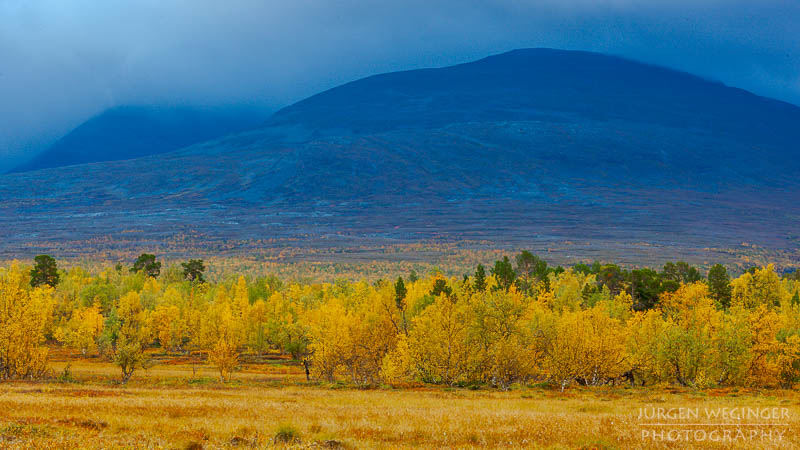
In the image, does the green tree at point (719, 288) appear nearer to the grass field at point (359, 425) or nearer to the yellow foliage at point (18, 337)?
the grass field at point (359, 425)

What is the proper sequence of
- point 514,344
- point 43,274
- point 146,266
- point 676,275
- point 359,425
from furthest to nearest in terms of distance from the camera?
point 146,266 < point 43,274 < point 676,275 < point 514,344 < point 359,425

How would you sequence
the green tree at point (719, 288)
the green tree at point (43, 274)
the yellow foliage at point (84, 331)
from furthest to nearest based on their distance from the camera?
the green tree at point (43, 274) < the yellow foliage at point (84, 331) < the green tree at point (719, 288)

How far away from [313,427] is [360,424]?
1.92 m

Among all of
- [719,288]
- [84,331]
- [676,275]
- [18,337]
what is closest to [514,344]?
[18,337]

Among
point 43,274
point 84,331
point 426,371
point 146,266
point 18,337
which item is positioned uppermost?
point 146,266

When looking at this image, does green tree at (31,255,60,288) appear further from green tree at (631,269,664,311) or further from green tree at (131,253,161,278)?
green tree at (631,269,664,311)

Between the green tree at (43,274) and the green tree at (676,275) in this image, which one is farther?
the green tree at (43,274)

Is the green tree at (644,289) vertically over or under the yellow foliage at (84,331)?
over

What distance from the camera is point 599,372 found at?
44031 millimetres

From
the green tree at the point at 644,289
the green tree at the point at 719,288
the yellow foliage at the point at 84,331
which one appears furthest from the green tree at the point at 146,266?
the green tree at the point at 719,288

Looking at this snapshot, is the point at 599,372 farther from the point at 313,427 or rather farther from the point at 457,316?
the point at 313,427

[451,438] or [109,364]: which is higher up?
[451,438]

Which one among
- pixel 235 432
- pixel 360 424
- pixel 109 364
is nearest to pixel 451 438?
pixel 360 424

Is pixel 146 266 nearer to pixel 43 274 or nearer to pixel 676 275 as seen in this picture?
pixel 43 274
